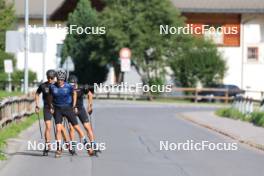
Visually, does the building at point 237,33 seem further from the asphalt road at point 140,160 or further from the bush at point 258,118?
the asphalt road at point 140,160

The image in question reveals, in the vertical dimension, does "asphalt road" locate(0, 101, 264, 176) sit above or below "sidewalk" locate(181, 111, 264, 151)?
above

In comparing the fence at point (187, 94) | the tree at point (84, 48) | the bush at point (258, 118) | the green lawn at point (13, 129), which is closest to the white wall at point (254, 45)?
the fence at point (187, 94)

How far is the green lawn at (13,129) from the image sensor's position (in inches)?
795

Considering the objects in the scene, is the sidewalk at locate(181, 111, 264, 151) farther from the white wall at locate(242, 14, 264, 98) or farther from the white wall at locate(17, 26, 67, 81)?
the white wall at locate(17, 26, 67, 81)

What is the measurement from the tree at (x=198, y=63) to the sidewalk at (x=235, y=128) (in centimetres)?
2123

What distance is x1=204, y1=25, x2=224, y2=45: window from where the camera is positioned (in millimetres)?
62463

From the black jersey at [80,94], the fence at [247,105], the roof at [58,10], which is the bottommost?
the fence at [247,105]

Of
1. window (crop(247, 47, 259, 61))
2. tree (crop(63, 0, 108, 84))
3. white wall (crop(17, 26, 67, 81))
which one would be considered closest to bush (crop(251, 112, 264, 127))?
tree (crop(63, 0, 108, 84))

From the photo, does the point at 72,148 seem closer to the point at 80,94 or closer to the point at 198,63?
the point at 80,94

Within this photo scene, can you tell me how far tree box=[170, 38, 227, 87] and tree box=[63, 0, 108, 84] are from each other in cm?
537

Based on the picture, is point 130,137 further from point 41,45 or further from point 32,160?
point 41,45

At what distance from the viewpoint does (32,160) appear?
17281mm

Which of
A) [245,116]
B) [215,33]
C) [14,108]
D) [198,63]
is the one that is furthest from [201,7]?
[14,108]

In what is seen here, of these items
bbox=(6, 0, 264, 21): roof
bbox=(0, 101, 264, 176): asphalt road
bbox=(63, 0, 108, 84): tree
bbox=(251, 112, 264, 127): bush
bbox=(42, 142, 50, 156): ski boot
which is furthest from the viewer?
bbox=(6, 0, 264, 21): roof
